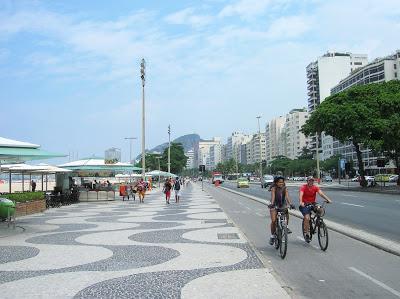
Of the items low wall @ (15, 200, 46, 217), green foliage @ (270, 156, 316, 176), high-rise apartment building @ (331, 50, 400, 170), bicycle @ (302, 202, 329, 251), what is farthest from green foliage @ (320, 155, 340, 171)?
bicycle @ (302, 202, 329, 251)

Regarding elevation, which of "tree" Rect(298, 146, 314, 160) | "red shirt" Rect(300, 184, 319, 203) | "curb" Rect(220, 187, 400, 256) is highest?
"tree" Rect(298, 146, 314, 160)

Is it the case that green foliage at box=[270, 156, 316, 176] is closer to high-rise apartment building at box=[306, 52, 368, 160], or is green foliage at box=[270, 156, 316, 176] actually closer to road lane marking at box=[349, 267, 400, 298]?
high-rise apartment building at box=[306, 52, 368, 160]

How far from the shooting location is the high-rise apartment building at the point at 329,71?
15812 cm

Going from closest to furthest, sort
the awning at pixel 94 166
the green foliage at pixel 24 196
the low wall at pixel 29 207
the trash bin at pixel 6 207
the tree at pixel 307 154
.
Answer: the trash bin at pixel 6 207 < the green foliage at pixel 24 196 < the low wall at pixel 29 207 < the awning at pixel 94 166 < the tree at pixel 307 154

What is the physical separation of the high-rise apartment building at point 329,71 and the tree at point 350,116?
10715 centimetres

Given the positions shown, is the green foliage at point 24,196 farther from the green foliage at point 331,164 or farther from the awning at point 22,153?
the green foliage at point 331,164

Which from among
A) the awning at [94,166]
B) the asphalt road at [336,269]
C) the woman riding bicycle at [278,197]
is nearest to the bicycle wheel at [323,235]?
the asphalt road at [336,269]

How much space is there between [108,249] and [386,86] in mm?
45019

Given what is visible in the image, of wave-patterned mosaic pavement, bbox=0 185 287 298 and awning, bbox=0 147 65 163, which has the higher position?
awning, bbox=0 147 65 163

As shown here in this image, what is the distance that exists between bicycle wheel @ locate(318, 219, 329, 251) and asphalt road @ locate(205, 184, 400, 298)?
0.14 m

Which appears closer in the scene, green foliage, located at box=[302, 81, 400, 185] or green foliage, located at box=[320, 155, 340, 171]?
green foliage, located at box=[302, 81, 400, 185]

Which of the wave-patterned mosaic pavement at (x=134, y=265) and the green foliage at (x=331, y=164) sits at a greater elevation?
the green foliage at (x=331, y=164)

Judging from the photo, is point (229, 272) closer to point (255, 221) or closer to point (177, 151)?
point (255, 221)

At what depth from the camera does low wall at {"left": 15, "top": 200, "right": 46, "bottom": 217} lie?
850 inches
